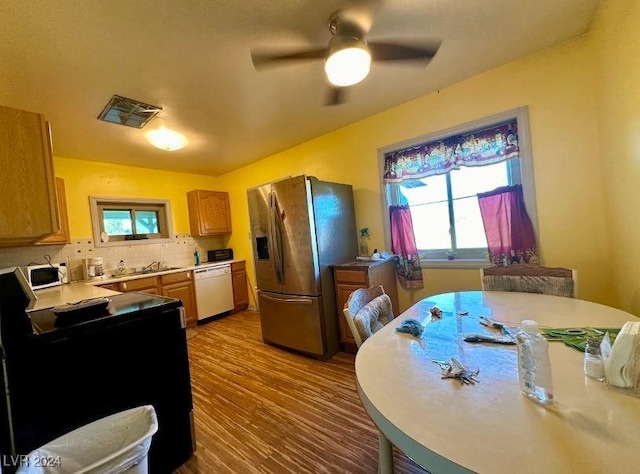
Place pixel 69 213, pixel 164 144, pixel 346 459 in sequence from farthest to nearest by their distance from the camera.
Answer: pixel 69 213, pixel 164 144, pixel 346 459

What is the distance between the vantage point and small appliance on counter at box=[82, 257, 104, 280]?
11.2 ft

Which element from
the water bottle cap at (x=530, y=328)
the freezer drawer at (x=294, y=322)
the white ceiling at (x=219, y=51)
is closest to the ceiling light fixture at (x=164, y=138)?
the white ceiling at (x=219, y=51)

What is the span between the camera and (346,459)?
4.75 ft

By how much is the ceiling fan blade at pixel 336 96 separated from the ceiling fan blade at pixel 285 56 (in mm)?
549

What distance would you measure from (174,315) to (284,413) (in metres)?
1.04

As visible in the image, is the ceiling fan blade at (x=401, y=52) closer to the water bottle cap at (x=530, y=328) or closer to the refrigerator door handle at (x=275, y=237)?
the refrigerator door handle at (x=275, y=237)

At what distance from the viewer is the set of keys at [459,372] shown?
2.68 ft

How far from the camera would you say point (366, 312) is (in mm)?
1371

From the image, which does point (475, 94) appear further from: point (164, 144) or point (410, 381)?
point (164, 144)

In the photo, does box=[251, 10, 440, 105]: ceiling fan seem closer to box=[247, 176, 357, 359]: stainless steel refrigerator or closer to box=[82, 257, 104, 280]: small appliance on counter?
box=[247, 176, 357, 359]: stainless steel refrigerator

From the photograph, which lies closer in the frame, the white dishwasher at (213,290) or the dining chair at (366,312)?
the dining chair at (366,312)

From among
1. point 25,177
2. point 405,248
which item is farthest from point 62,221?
point 405,248

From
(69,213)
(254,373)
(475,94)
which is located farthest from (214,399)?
(475,94)

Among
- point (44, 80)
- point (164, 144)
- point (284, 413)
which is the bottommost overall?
point (284, 413)
